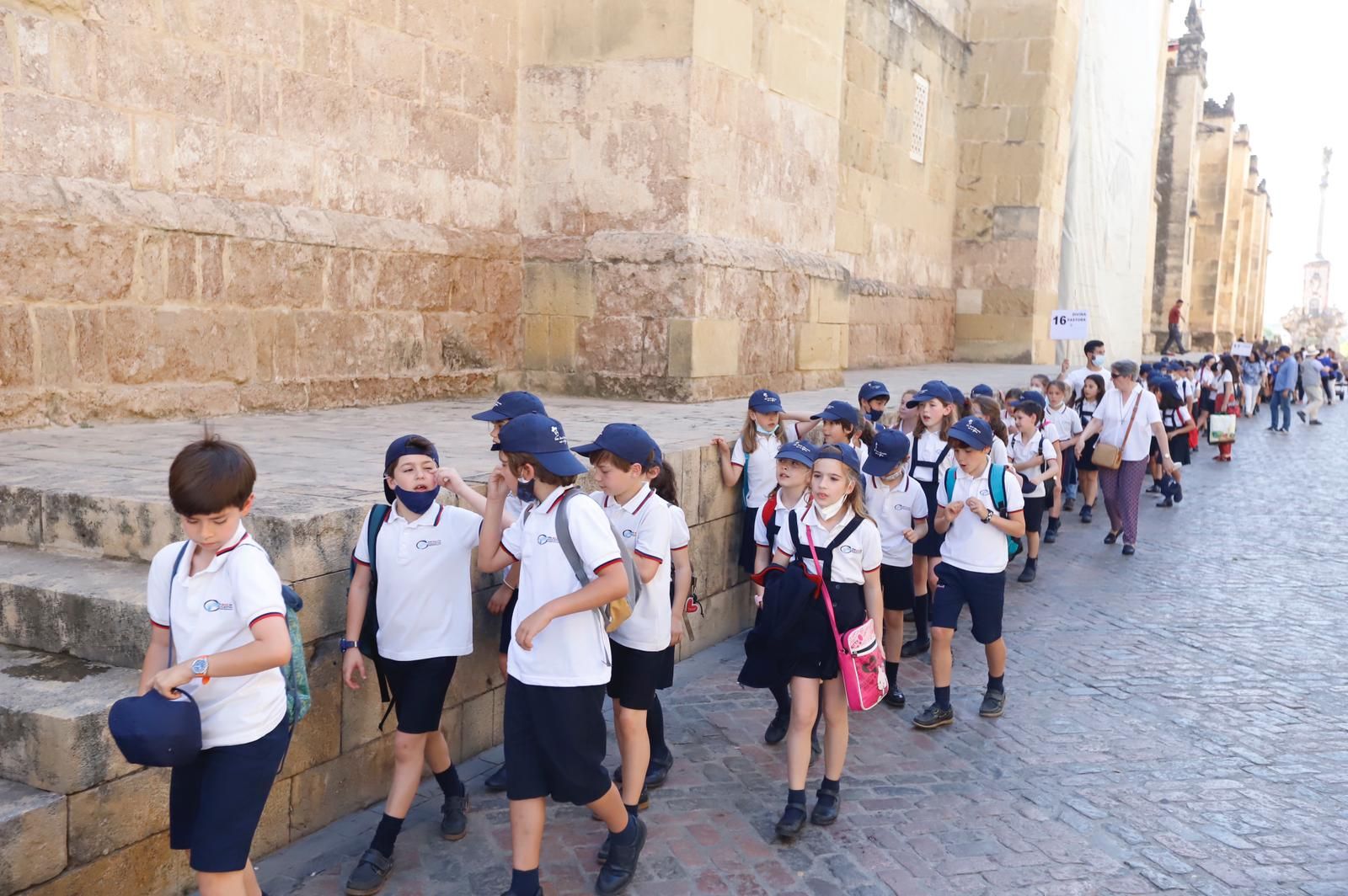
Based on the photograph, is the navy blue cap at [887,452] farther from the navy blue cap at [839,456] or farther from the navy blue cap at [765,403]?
the navy blue cap at [839,456]

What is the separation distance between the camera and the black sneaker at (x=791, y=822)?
4.27m

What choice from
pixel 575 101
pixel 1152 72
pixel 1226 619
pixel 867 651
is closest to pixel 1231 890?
pixel 867 651

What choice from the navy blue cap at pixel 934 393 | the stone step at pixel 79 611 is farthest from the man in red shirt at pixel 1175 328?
the stone step at pixel 79 611

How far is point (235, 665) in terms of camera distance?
9.29ft

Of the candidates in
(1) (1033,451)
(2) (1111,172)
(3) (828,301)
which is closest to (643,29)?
(3) (828,301)

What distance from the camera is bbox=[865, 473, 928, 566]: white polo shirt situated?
605cm

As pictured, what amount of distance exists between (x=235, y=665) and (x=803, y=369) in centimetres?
873

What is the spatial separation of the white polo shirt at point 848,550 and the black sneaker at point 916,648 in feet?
8.03

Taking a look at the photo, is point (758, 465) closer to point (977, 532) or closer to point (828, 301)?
point (977, 532)

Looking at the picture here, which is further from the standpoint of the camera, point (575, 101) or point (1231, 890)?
point (575, 101)

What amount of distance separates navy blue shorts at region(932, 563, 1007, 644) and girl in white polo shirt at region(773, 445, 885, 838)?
1080 mm

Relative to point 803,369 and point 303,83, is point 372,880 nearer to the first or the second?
point 303,83

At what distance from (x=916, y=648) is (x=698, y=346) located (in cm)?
328

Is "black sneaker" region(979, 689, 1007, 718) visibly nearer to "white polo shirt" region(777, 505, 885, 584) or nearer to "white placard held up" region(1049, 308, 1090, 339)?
"white polo shirt" region(777, 505, 885, 584)
